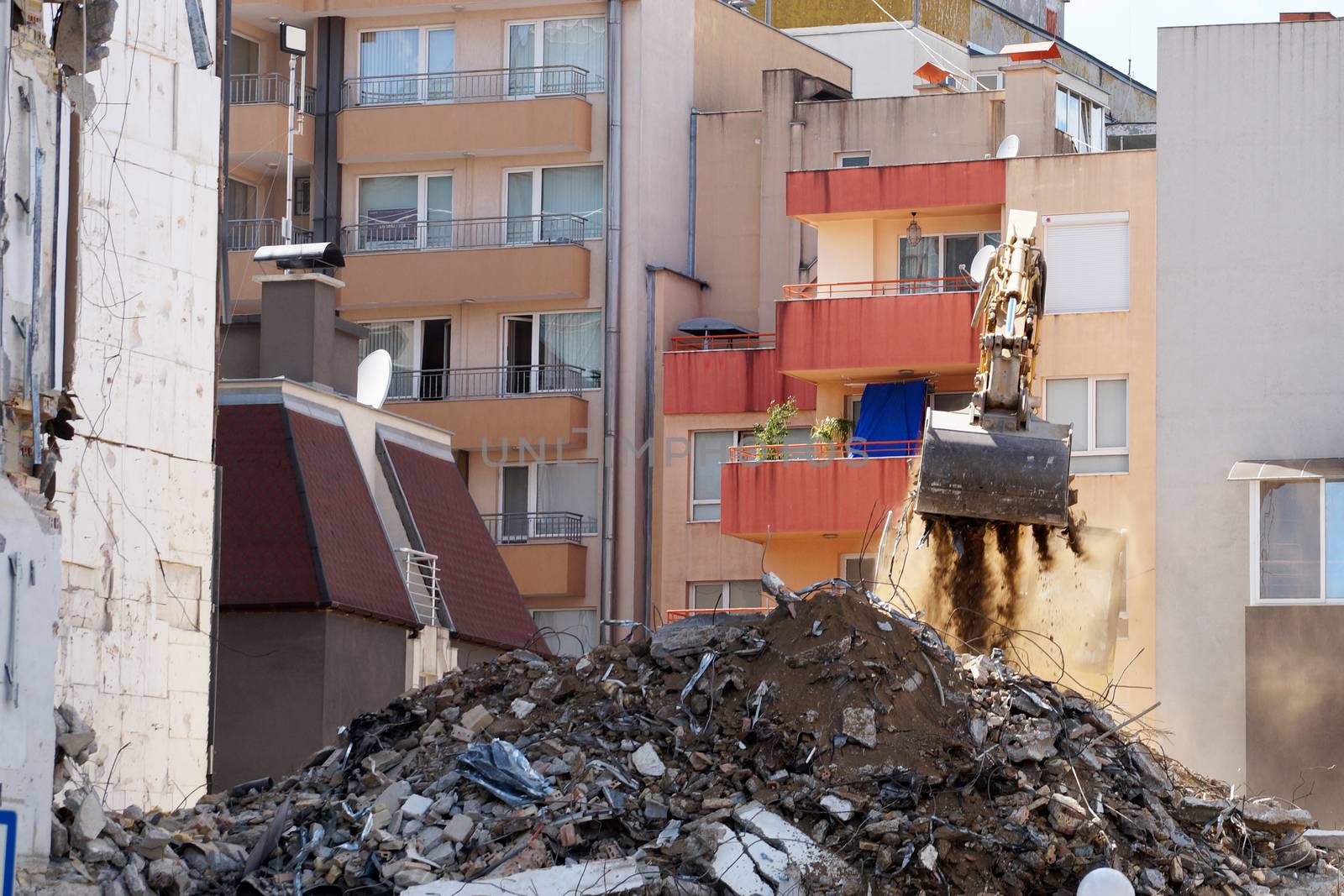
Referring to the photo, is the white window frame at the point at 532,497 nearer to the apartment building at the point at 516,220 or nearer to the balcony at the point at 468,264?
the apartment building at the point at 516,220

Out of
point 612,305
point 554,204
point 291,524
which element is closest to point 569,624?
point 612,305

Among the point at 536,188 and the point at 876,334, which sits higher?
the point at 536,188

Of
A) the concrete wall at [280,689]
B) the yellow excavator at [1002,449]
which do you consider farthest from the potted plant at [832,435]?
the yellow excavator at [1002,449]

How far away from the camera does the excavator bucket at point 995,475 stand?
939 inches

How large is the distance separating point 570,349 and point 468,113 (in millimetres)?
4656

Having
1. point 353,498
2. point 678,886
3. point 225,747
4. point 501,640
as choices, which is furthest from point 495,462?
point 678,886

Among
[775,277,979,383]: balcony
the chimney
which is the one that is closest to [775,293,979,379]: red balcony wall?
[775,277,979,383]: balcony

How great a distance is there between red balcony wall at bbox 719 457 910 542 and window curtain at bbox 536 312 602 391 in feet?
19.7

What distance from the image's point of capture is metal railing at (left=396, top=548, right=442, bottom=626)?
32.3 meters

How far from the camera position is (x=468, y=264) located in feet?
145

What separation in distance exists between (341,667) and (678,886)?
14.6m

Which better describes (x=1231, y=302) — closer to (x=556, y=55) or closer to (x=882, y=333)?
(x=882, y=333)

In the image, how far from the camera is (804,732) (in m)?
17.0

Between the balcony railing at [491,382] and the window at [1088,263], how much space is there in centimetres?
952
